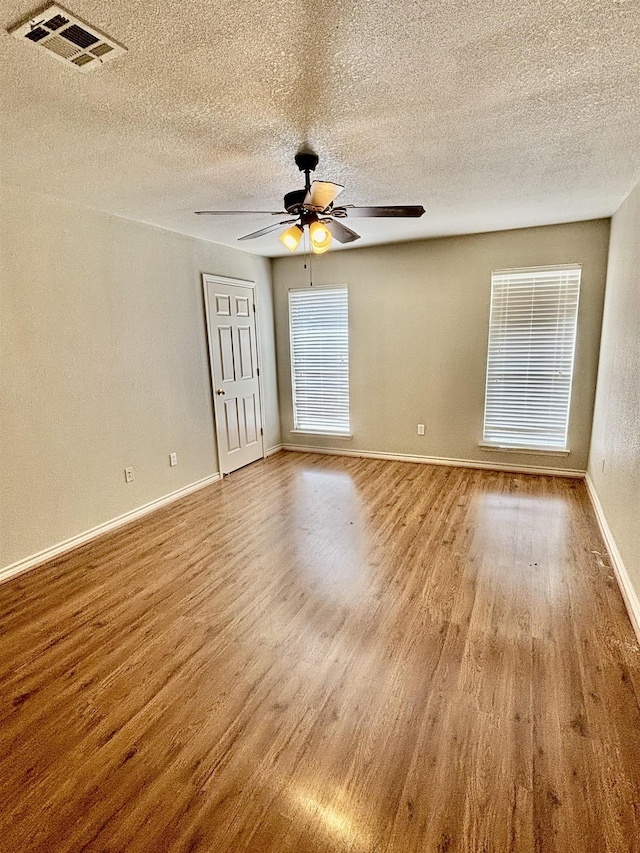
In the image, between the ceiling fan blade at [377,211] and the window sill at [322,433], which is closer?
the ceiling fan blade at [377,211]

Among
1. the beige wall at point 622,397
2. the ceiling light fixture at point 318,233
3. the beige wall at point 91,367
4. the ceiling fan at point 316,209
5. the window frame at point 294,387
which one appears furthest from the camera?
the window frame at point 294,387

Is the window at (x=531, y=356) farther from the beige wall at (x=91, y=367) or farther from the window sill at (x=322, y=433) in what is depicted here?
the beige wall at (x=91, y=367)

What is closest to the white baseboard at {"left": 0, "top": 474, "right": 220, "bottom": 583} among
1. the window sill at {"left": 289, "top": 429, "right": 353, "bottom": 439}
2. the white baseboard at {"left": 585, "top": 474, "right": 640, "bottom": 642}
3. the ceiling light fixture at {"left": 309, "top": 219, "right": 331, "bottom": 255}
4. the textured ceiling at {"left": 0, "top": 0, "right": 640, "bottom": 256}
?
the window sill at {"left": 289, "top": 429, "right": 353, "bottom": 439}

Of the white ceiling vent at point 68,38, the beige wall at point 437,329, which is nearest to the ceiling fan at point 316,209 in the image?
the white ceiling vent at point 68,38

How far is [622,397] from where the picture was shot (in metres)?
2.89

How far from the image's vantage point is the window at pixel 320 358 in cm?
530

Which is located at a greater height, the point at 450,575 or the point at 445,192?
the point at 445,192

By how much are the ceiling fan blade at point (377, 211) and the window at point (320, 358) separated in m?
2.71

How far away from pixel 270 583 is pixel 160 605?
2.17 feet

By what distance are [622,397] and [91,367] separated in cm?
392

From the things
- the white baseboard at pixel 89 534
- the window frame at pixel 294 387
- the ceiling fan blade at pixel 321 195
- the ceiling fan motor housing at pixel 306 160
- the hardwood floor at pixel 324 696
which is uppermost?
the ceiling fan motor housing at pixel 306 160

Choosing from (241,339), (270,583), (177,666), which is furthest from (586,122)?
(241,339)

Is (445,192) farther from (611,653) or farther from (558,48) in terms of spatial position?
(611,653)

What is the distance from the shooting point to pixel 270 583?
267 centimetres
